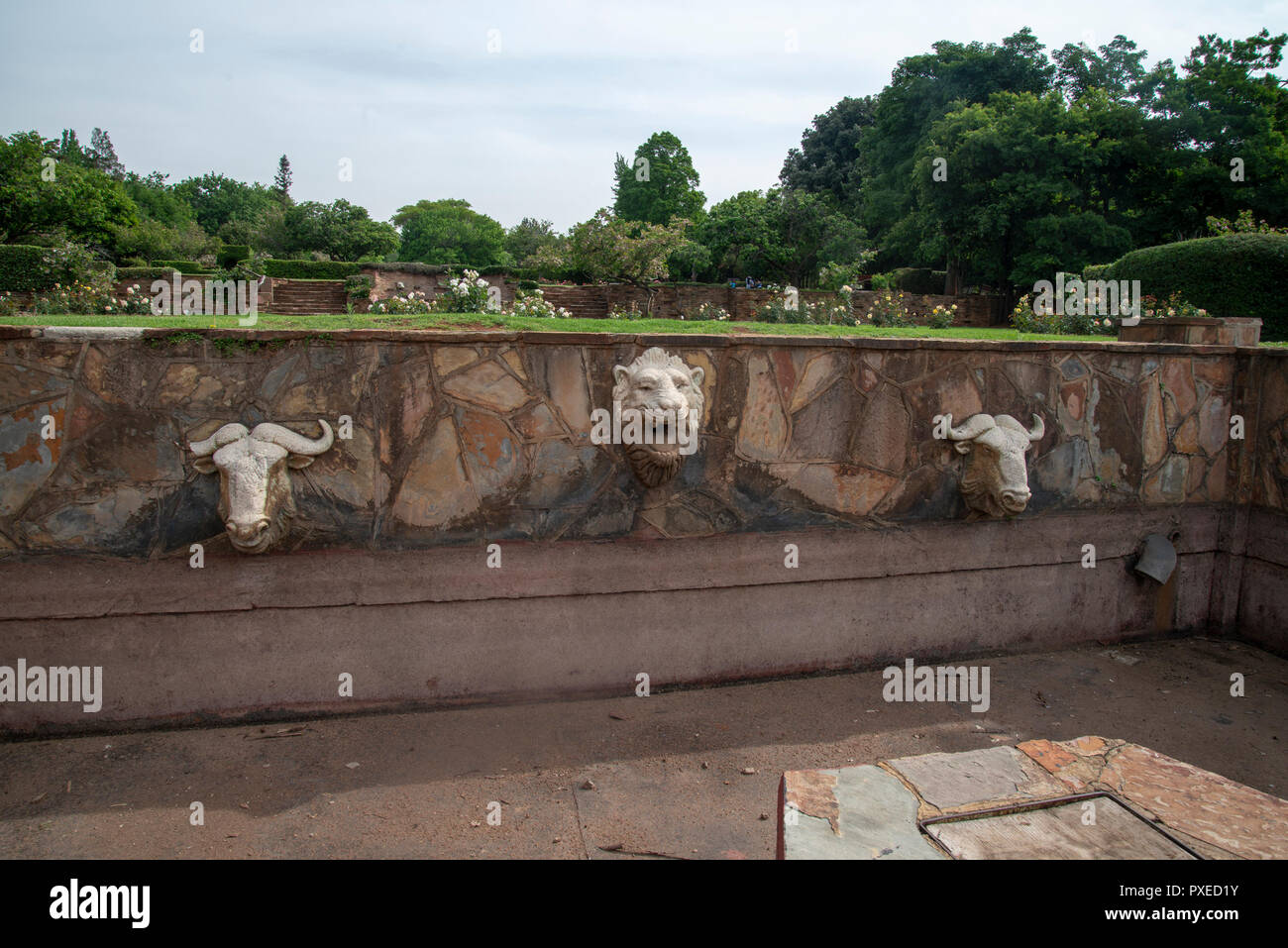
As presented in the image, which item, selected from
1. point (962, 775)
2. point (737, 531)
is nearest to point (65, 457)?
point (737, 531)

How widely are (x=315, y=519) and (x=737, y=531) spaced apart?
249 centimetres

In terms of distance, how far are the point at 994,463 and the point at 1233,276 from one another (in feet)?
31.5

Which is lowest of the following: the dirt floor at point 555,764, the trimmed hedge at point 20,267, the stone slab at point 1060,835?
the dirt floor at point 555,764

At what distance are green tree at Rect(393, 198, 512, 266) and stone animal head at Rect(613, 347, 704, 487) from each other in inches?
2150

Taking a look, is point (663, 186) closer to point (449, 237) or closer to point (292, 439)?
point (449, 237)

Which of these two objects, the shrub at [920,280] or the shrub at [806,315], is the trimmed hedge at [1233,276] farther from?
the shrub at [920,280]

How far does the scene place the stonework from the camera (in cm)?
437

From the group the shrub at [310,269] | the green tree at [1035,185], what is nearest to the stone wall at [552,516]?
the green tree at [1035,185]

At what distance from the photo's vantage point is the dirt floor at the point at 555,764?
12.4 feet

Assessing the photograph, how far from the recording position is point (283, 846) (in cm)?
370

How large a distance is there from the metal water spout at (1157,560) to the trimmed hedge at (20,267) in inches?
1093

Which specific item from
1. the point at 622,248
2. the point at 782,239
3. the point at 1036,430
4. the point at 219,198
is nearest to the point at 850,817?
the point at 1036,430

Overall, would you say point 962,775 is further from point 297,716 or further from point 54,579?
point 54,579

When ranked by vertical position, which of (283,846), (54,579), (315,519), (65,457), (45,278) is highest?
(45,278)
